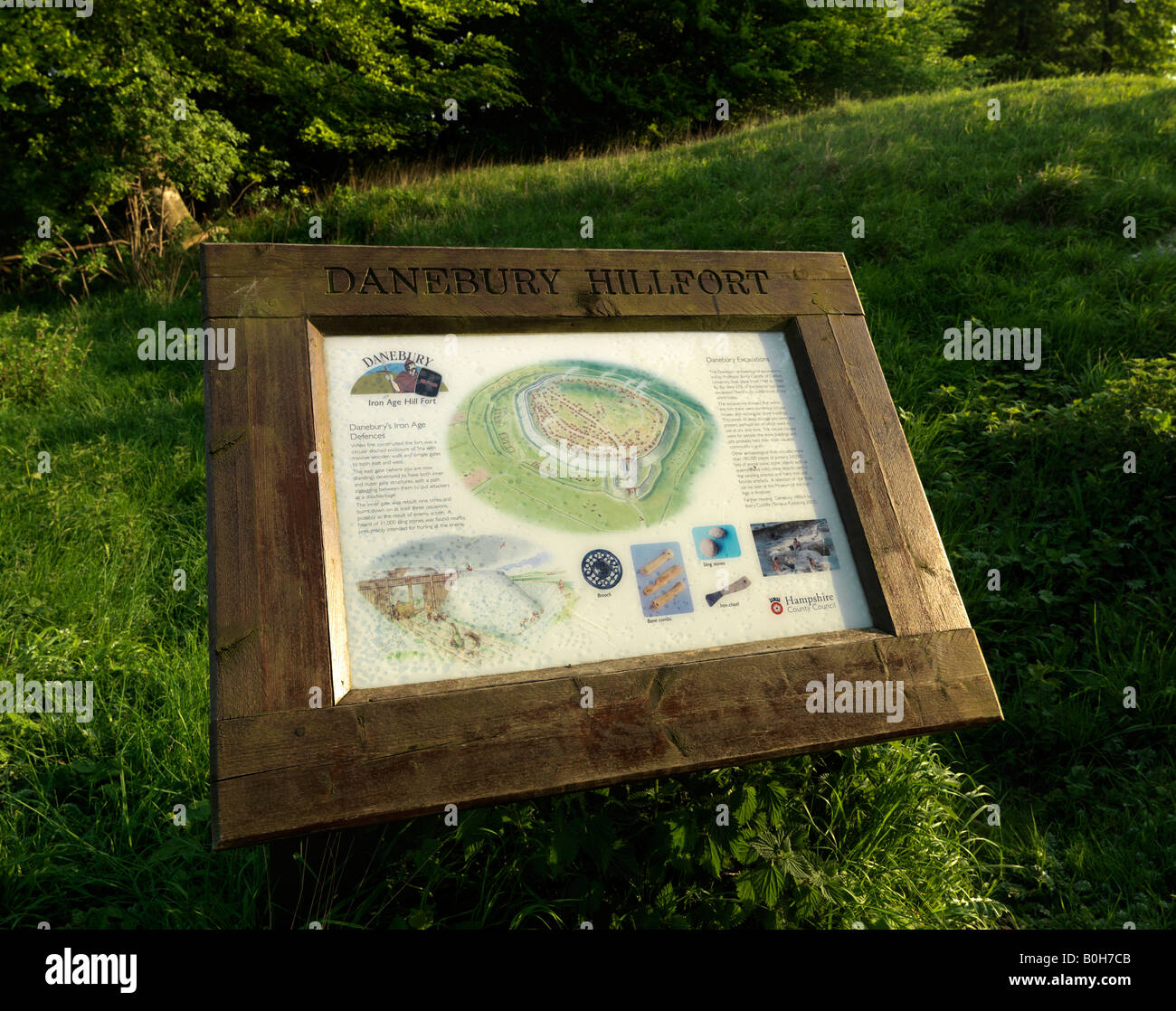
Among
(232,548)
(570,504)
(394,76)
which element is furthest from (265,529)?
(394,76)

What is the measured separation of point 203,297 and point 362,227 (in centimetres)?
634

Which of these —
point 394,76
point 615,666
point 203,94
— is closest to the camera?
point 615,666

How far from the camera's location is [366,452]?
1.60 metres

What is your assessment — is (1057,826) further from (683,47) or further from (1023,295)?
(683,47)

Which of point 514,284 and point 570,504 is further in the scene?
point 514,284

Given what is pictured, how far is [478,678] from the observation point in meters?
1.44

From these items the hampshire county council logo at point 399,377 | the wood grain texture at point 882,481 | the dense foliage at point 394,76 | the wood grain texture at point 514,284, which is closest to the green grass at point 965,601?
the wood grain texture at point 882,481

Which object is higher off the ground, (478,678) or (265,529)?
(265,529)

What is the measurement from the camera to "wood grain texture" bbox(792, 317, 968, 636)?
1734 mm

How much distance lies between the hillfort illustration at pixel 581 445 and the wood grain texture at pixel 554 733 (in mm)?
401

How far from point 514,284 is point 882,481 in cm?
105

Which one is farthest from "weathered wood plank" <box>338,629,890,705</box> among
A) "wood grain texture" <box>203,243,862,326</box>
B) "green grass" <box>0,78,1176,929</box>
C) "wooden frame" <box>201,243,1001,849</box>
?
"wood grain texture" <box>203,243,862,326</box>

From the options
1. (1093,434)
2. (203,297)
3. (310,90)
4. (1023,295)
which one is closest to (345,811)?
(203,297)

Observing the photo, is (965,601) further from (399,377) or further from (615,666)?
(399,377)
